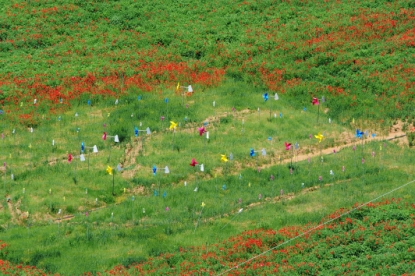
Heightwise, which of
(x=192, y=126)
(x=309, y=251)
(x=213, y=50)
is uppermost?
(x=213, y=50)

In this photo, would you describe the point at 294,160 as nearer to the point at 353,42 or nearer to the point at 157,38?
the point at 353,42

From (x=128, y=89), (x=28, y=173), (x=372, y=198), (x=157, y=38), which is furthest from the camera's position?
(x=157, y=38)

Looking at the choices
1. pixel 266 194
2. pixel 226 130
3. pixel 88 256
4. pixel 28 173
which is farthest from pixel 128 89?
pixel 88 256

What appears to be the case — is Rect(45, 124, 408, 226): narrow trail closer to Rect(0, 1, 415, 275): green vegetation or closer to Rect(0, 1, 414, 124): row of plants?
Rect(0, 1, 415, 275): green vegetation

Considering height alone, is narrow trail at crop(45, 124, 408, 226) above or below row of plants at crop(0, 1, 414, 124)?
below

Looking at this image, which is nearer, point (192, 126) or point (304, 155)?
point (304, 155)

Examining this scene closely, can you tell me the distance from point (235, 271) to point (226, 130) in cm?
1395

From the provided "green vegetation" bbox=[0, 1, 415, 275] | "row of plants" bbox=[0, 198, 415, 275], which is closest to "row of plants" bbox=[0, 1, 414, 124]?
"green vegetation" bbox=[0, 1, 415, 275]

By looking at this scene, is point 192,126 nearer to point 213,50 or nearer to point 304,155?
point 304,155

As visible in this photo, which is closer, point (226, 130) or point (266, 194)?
point (266, 194)

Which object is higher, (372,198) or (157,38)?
(157,38)

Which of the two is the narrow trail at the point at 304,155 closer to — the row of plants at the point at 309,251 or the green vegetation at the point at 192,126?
the green vegetation at the point at 192,126

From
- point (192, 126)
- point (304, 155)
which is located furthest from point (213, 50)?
point (304, 155)

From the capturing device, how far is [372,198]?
31.4 m
